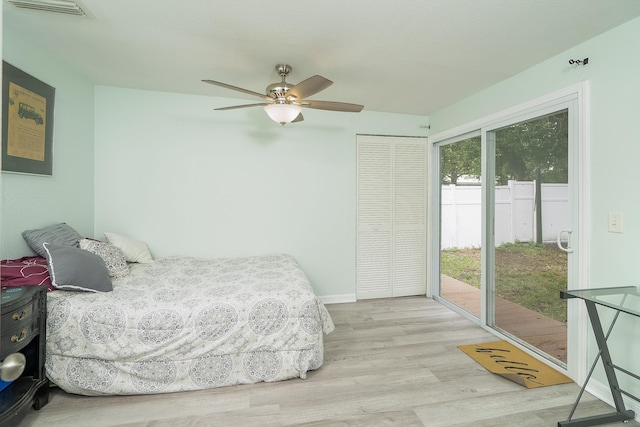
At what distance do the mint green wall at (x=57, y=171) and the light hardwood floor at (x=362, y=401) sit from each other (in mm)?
1313

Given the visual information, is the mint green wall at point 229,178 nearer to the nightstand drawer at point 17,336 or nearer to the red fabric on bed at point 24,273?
the red fabric on bed at point 24,273

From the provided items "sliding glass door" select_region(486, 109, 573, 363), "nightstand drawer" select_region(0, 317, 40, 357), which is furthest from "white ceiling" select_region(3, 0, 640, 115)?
"nightstand drawer" select_region(0, 317, 40, 357)

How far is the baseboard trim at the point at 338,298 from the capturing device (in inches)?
162

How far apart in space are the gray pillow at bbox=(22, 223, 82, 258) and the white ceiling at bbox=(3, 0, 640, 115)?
1.46 m

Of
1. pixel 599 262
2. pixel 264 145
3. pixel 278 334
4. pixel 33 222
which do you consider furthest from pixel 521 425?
pixel 33 222

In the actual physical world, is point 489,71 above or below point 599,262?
above

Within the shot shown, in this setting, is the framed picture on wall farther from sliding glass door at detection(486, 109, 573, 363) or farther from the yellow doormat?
sliding glass door at detection(486, 109, 573, 363)

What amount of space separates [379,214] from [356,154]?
0.81 meters

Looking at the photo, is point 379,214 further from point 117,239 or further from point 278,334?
point 117,239

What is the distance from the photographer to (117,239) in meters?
3.25

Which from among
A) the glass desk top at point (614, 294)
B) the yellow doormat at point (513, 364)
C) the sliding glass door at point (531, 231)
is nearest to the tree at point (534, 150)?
the sliding glass door at point (531, 231)

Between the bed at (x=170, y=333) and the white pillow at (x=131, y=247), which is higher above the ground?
the white pillow at (x=131, y=247)

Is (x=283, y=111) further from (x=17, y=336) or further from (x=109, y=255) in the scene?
(x=17, y=336)

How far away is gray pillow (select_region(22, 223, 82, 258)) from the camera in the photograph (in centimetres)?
252
